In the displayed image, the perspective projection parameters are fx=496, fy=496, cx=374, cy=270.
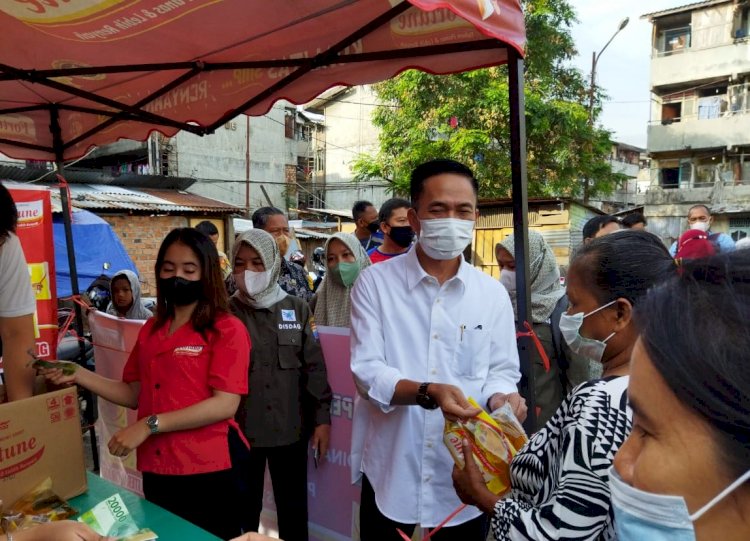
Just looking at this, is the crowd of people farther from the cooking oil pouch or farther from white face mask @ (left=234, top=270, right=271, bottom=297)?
the cooking oil pouch

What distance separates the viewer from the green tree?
12.7 meters

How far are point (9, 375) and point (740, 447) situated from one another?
7.92 ft

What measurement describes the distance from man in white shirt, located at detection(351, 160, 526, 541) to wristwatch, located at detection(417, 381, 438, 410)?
115 mm

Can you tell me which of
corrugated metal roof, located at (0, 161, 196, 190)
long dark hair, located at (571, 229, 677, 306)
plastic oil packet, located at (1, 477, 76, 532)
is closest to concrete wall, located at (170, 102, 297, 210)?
corrugated metal roof, located at (0, 161, 196, 190)

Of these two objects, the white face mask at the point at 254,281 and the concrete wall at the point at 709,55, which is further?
the concrete wall at the point at 709,55

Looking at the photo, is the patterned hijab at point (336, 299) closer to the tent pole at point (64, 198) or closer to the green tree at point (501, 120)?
the tent pole at point (64, 198)

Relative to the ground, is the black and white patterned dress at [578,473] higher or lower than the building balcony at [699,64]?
lower

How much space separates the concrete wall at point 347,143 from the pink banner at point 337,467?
2414cm

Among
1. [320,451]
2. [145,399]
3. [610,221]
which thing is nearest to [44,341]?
[145,399]

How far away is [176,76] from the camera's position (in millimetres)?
3113

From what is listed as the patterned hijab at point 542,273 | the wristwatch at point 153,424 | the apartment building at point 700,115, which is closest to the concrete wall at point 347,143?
the apartment building at point 700,115

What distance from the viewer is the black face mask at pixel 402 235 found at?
12.5 ft

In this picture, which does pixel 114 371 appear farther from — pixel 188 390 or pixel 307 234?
pixel 307 234

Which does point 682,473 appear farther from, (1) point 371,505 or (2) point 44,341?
(2) point 44,341
